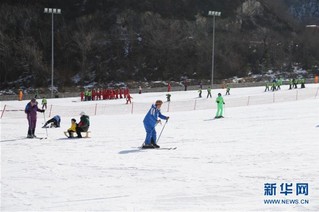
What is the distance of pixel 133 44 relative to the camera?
83.6 m

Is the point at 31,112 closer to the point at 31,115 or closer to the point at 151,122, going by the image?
the point at 31,115

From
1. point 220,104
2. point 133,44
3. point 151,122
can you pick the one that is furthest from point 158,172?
point 133,44

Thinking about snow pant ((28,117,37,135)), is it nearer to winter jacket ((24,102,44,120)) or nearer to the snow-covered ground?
winter jacket ((24,102,44,120))

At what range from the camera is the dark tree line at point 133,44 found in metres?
77.8

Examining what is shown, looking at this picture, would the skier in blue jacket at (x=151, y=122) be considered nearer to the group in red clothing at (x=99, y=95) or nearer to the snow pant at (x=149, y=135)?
the snow pant at (x=149, y=135)

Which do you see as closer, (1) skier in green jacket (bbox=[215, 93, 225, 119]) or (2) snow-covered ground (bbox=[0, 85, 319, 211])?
(2) snow-covered ground (bbox=[0, 85, 319, 211])

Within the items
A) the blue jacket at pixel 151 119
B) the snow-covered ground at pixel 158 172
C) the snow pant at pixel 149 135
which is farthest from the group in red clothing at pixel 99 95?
the blue jacket at pixel 151 119

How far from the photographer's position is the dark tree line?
7775 cm

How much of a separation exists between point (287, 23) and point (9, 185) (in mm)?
97325

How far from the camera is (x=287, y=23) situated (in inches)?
3905

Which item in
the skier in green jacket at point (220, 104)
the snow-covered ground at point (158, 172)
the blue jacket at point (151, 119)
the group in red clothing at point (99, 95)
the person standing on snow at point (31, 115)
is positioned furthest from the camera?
the group in red clothing at point (99, 95)

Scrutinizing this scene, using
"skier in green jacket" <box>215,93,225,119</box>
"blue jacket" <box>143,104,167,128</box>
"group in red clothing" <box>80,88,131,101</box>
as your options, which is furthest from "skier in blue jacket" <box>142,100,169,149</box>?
"group in red clothing" <box>80,88,131,101</box>

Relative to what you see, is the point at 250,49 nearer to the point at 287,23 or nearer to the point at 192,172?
A: the point at 287,23

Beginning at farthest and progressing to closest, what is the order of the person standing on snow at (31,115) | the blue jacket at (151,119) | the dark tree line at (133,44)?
the dark tree line at (133,44) → the person standing on snow at (31,115) → the blue jacket at (151,119)
